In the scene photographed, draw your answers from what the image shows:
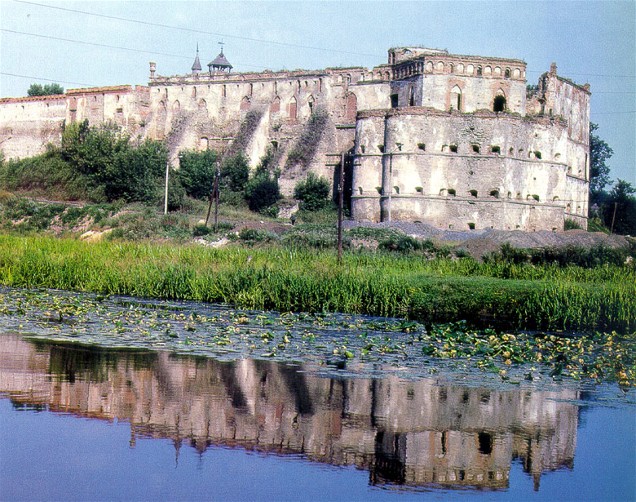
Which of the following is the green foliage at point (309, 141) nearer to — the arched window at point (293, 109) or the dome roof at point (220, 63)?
the arched window at point (293, 109)

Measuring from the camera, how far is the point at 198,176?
1935 inches

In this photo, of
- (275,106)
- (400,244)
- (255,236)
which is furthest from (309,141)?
(400,244)

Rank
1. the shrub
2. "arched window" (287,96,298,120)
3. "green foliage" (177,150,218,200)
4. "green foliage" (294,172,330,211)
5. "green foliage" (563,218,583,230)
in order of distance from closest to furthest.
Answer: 1. the shrub
2. "green foliage" (563,218,583,230)
3. "green foliage" (294,172,330,211)
4. "green foliage" (177,150,218,200)
5. "arched window" (287,96,298,120)

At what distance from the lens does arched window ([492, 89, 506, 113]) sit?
44.7 m

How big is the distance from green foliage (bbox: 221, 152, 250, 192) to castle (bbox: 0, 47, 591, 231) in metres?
1.68

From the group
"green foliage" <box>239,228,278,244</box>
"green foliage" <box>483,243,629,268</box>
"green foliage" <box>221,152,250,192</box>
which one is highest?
"green foliage" <box>221,152,250,192</box>

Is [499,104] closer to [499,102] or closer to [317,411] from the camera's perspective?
[499,102]

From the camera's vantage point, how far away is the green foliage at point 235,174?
50031 millimetres

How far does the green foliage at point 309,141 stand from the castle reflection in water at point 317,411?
3599cm

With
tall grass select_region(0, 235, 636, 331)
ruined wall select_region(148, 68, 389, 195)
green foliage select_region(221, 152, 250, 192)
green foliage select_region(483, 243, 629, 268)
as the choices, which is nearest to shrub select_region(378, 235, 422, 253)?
green foliage select_region(483, 243, 629, 268)

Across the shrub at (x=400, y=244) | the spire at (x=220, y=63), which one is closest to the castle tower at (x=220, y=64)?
the spire at (x=220, y=63)

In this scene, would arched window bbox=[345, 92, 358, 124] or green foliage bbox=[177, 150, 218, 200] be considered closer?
green foliage bbox=[177, 150, 218, 200]

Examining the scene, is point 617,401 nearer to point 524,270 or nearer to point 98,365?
point 98,365

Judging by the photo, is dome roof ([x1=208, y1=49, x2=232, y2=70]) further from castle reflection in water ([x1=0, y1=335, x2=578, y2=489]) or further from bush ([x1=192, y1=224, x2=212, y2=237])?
castle reflection in water ([x1=0, y1=335, x2=578, y2=489])
